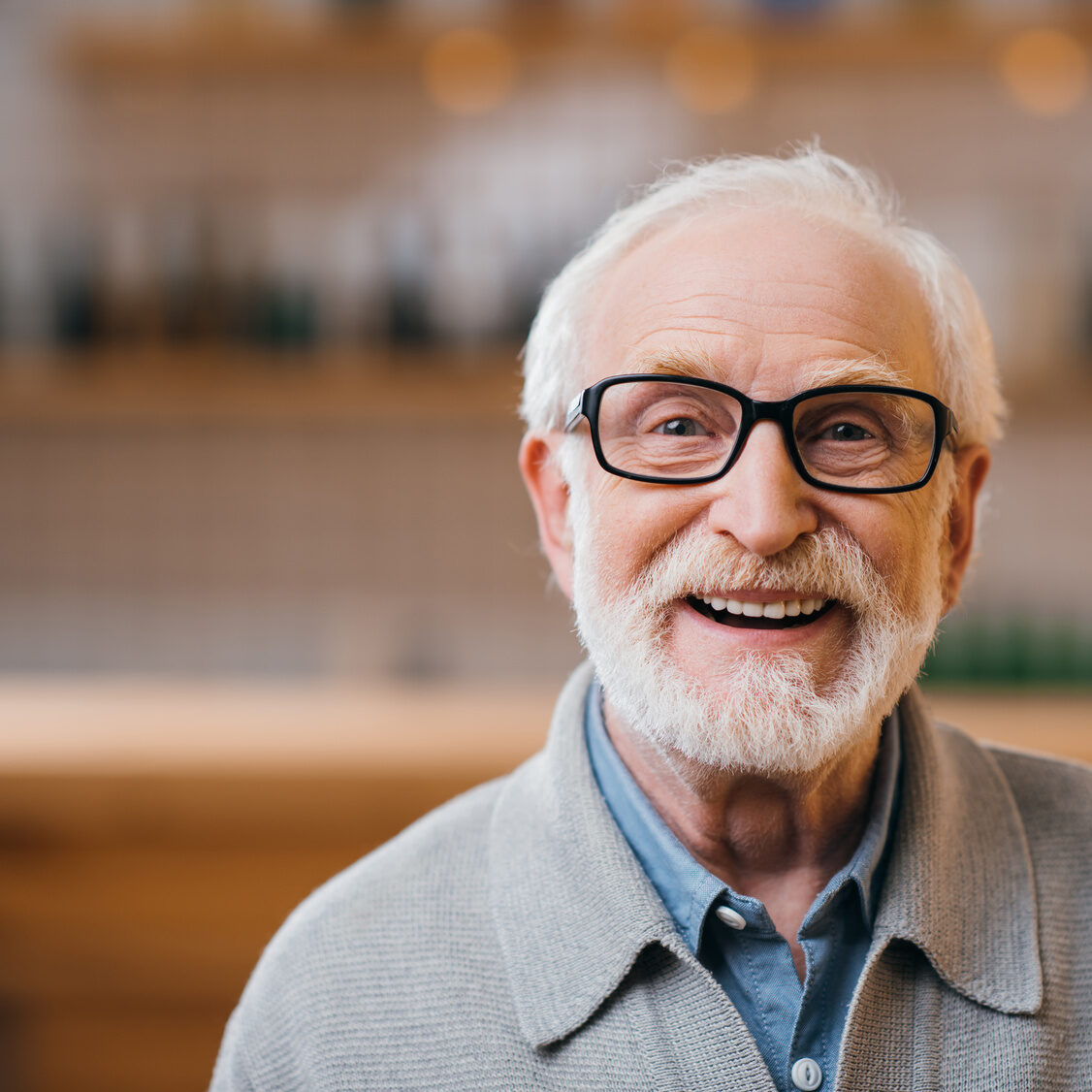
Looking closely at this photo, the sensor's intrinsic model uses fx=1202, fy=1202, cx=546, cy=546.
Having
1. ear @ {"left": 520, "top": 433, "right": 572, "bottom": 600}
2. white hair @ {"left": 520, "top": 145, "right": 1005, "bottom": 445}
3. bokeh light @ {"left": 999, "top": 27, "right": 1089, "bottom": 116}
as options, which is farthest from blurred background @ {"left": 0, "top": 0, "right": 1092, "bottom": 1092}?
white hair @ {"left": 520, "top": 145, "right": 1005, "bottom": 445}

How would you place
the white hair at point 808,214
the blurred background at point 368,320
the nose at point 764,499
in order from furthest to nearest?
the blurred background at point 368,320
the white hair at point 808,214
the nose at point 764,499

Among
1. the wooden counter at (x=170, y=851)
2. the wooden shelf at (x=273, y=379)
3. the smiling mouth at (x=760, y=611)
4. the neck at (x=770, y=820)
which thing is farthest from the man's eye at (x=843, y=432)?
the wooden shelf at (x=273, y=379)

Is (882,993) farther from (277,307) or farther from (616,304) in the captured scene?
(277,307)

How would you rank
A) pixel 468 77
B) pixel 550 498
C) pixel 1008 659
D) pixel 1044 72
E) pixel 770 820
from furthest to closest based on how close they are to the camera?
pixel 468 77 < pixel 1044 72 < pixel 1008 659 < pixel 550 498 < pixel 770 820

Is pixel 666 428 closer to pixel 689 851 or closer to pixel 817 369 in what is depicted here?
pixel 817 369

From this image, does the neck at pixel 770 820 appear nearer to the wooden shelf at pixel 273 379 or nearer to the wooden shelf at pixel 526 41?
the wooden shelf at pixel 273 379

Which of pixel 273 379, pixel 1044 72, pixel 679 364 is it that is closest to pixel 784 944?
pixel 679 364

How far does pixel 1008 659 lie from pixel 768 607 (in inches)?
63.7

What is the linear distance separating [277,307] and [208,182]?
42 cm

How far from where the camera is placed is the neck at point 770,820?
0.95 meters

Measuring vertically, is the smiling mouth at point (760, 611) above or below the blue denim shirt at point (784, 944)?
above

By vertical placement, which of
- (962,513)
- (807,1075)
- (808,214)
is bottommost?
(807,1075)

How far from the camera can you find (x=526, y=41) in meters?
2.43

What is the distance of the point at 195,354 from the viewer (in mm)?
2393
